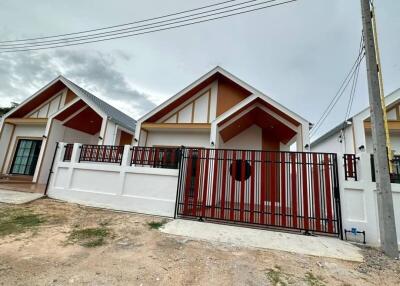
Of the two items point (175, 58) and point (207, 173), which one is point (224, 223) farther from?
point (175, 58)

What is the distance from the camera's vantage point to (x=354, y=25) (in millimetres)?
7328

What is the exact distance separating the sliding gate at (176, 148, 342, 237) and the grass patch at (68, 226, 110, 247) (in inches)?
87.5

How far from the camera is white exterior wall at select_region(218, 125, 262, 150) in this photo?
31.7 feet

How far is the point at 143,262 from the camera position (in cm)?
316

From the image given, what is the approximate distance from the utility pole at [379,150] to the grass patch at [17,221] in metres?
7.79

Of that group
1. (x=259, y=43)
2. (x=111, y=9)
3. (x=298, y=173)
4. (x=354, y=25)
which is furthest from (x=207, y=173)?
(x=111, y=9)

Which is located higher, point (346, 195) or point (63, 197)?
point (346, 195)

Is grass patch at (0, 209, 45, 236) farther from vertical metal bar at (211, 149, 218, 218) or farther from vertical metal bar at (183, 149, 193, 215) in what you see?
vertical metal bar at (211, 149, 218, 218)

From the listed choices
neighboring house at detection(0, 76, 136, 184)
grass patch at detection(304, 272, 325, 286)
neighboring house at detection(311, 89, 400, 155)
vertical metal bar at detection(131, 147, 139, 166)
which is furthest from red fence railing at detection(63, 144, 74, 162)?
neighboring house at detection(311, 89, 400, 155)

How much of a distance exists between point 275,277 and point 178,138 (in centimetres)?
741

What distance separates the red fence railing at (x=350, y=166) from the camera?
17.0 ft

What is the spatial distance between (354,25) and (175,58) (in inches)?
319

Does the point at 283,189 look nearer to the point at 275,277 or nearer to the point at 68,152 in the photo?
the point at 275,277

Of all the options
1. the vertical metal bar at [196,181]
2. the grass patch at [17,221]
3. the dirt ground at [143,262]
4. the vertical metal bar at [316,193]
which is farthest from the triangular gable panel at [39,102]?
the vertical metal bar at [316,193]
